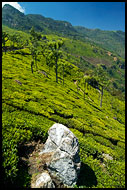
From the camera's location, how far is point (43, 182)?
10.3 metres

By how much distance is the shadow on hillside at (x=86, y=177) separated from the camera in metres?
13.0

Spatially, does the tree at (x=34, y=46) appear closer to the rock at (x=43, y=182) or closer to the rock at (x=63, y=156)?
the rock at (x=63, y=156)

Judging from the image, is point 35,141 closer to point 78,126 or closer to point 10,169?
point 10,169

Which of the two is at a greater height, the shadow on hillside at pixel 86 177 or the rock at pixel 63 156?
the rock at pixel 63 156

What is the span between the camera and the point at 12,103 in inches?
907

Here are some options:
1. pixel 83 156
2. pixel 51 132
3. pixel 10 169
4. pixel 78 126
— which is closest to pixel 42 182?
pixel 10 169

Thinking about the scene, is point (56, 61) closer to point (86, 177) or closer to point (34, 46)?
point (34, 46)

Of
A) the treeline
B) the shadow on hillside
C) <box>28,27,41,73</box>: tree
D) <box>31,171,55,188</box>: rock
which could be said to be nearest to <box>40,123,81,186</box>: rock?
<box>31,171,55,188</box>: rock

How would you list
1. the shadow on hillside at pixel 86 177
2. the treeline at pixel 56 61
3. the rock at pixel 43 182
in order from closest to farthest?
the rock at pixel 43 182 < the shadow on hillside at pixel 86 177 < the treeline at pixel 56 61

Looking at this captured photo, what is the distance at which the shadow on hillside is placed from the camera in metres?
13.0

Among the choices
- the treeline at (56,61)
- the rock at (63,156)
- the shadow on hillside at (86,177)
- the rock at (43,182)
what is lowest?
the shadow on hillside at (86,177)

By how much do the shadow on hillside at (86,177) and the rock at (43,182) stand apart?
142 inches

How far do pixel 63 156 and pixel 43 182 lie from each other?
257 cm

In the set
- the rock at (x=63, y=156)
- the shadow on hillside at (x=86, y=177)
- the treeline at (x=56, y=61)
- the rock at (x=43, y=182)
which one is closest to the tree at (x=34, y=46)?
the treeline at (x=56, y=61)
